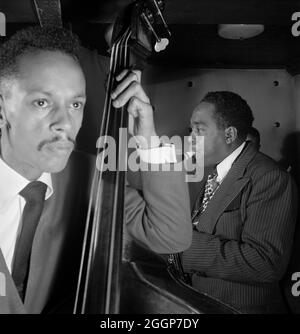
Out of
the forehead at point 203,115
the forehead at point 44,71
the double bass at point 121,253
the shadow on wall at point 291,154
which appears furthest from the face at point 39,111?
the shadow on wall at point 291,154

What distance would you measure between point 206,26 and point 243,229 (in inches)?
18.9

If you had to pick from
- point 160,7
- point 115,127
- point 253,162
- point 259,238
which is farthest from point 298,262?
point 160,7

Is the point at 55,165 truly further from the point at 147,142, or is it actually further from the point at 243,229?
the point at 243,229

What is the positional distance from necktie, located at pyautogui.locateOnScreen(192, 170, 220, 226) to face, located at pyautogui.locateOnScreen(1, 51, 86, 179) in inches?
11.9

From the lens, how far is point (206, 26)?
85 cm

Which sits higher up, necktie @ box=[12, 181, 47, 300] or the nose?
the nose

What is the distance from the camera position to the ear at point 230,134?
79 cm

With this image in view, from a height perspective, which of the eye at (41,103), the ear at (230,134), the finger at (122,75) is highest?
the finger at (122,75)

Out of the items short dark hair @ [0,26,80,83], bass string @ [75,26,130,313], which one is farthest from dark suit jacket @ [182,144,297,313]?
short dark hair @ [0,26,80,83]

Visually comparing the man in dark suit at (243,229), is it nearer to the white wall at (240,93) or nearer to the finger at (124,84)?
the white wall at (240,93)

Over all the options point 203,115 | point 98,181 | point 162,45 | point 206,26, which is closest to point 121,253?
point 98,181

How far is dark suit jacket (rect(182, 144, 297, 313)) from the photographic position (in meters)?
0.74

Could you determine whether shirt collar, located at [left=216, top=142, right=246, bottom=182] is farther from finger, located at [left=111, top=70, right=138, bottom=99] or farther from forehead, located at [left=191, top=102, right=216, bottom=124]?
finger, located at [left=111, top=70, right=138, bottom=99]

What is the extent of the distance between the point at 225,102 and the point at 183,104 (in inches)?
3.7
